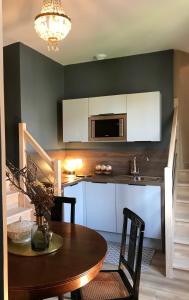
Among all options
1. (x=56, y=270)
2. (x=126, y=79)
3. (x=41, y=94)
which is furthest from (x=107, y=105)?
(x=56, y=270)

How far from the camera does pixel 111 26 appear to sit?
2.97m

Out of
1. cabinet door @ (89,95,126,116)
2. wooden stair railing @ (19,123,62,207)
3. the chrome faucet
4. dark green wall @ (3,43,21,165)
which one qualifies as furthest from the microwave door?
dark green wall @ (3,43,21,165)

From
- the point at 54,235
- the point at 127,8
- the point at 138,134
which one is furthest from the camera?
the point at 138,134

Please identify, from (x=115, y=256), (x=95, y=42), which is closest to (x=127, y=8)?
(x=95, y=42)

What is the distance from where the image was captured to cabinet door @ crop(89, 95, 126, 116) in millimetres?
3867

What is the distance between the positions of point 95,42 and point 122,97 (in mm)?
894

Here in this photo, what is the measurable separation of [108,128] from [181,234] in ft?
6.08

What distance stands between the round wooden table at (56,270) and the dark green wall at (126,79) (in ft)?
8.78

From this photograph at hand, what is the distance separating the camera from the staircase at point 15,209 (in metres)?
2.78

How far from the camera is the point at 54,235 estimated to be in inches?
73.0

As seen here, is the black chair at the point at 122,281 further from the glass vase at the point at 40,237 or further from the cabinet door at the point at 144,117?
the cabinet door at the point at 144,117

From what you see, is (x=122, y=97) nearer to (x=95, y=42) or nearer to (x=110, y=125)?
(x=110, y=125)

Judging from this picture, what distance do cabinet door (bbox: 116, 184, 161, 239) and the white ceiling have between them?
2.02m

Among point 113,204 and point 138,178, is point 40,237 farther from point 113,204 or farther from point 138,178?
point 138,178
